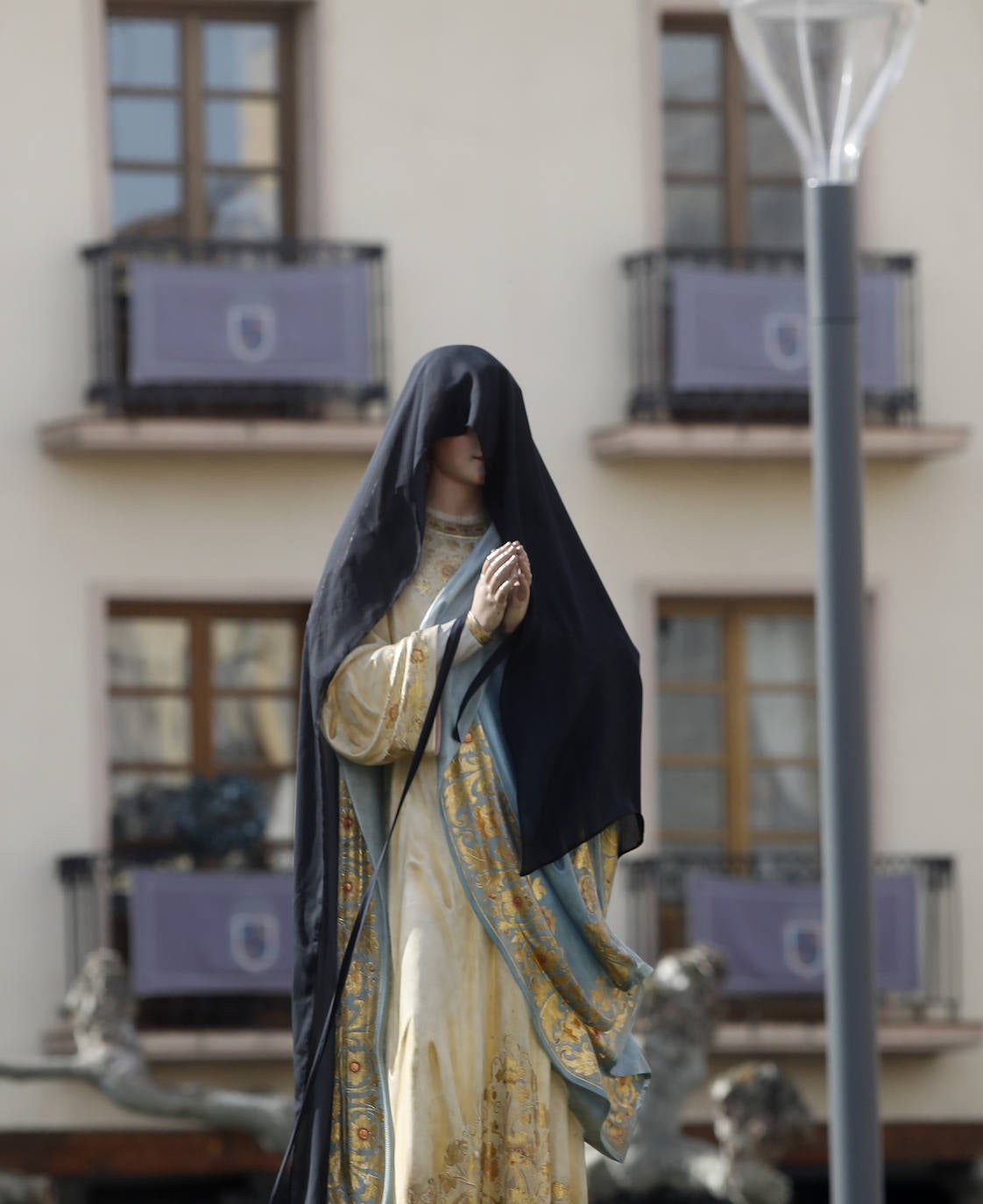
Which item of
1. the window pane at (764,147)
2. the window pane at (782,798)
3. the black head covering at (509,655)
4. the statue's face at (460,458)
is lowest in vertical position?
the window pane at (782,798)

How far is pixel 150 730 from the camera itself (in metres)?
22.8

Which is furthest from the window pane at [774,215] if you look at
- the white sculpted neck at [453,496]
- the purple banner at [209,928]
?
the white sculpted neck at [453,496]

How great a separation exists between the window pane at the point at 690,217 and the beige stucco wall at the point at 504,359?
347 millimetres

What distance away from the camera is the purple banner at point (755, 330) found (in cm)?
2239

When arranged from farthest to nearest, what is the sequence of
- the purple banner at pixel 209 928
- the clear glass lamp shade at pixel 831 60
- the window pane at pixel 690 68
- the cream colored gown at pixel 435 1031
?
the window pane at pixel 690 68 < the purple banner at pixel 209 928 < the clear glass lamp shade at pixel 831 60 < the cream colored gown at pixel 435 1031

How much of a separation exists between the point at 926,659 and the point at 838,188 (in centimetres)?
1355

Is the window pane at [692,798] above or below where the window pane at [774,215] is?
below

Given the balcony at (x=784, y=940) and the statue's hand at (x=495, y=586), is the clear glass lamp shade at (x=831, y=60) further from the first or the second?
the balcony at (x=784, y=940)

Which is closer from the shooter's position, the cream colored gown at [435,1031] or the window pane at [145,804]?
the cream colored gown at [435,1031]

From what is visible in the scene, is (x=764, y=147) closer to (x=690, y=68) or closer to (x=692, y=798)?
(x=690, y=68)

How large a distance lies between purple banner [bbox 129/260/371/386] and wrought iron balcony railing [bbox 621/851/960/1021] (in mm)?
3680

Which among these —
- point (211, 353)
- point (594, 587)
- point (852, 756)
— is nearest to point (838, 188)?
point (852, 756)

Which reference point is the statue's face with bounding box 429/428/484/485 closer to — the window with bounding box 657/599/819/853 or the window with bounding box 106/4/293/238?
the window with bounding box 106/4/293/238

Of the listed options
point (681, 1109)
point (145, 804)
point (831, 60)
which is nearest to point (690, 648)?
point (145, 804)
